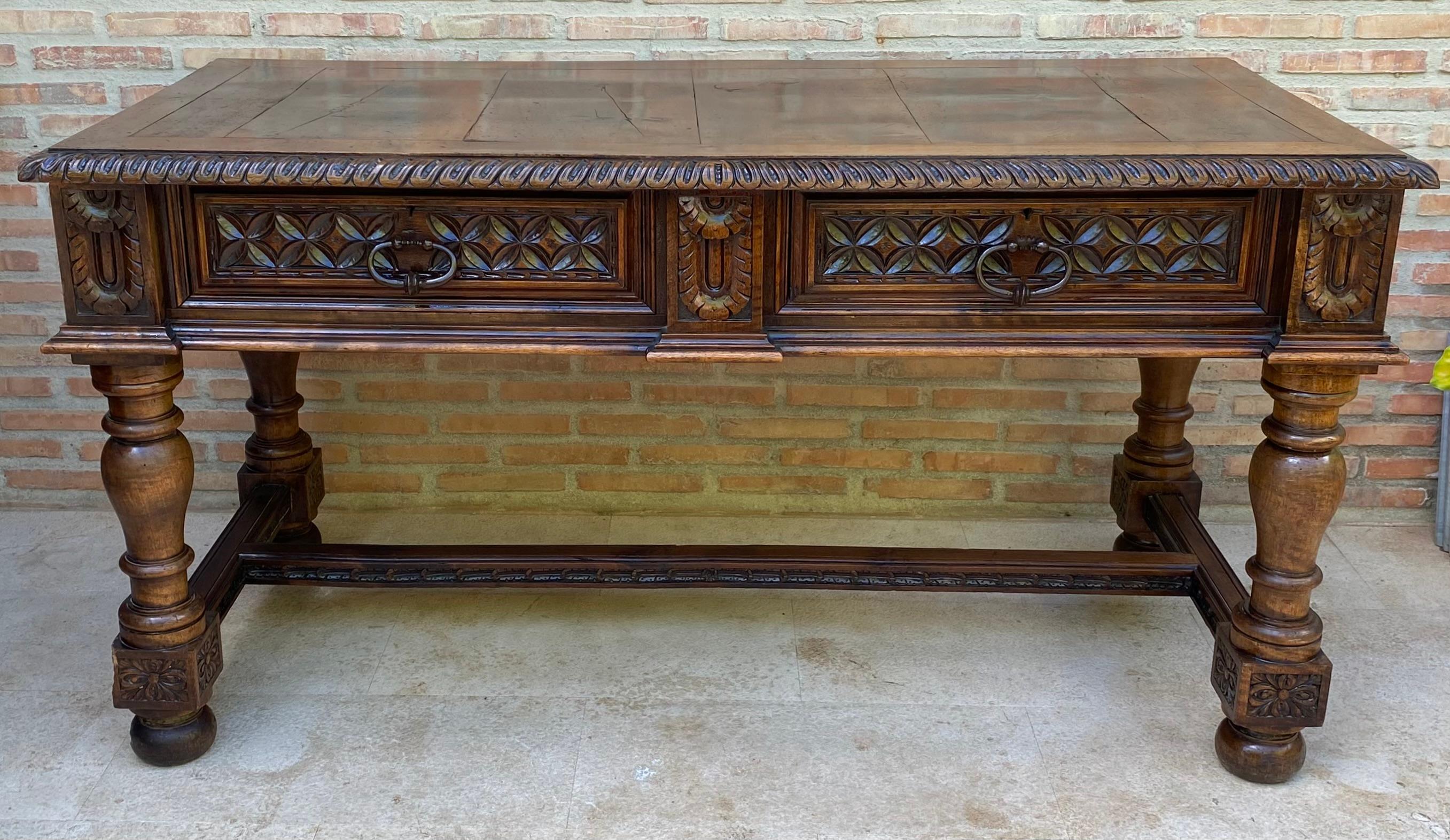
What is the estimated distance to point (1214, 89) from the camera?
7.37ft

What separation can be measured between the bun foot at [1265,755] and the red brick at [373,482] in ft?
5.79

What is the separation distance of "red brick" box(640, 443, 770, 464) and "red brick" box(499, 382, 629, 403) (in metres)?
0.14

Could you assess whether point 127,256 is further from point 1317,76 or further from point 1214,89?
point 1317,76

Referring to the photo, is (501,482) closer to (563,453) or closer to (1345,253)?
(563,453)

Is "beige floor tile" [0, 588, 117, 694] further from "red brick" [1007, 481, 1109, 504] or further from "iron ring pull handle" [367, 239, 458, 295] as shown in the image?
"red brick" [1007, 481, 1109, 504]

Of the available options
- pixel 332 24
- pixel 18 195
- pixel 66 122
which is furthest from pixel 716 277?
pixel 18 195

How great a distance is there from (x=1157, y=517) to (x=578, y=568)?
111 cm

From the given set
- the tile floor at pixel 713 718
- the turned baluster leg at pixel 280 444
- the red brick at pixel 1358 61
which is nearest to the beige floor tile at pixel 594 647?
the tile floor at pixel 713 718

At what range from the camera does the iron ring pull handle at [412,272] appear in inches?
74.2

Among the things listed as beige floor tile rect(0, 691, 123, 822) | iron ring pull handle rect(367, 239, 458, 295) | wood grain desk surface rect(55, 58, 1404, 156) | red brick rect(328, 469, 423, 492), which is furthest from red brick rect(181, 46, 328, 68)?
beige floor tile rect(0, 691, 123, 822)

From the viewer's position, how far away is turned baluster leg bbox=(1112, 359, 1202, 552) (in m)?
2.62

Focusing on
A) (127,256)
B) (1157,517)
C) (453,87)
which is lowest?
(1157,517)

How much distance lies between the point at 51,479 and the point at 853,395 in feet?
5.82

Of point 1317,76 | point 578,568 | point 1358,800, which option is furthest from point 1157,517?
point 578,568
